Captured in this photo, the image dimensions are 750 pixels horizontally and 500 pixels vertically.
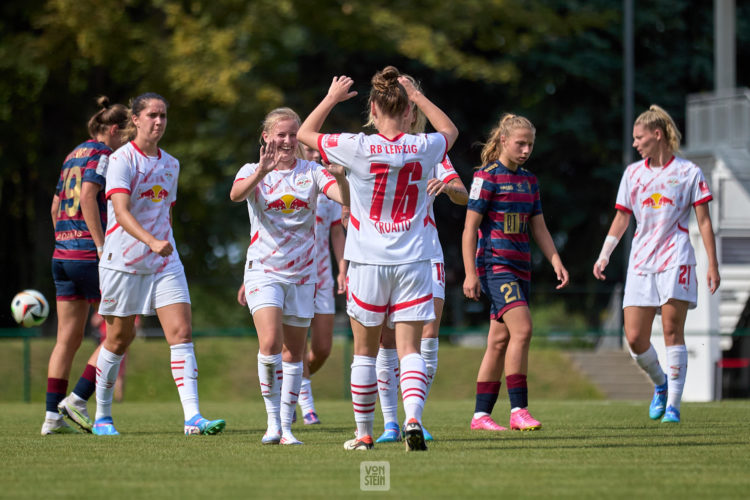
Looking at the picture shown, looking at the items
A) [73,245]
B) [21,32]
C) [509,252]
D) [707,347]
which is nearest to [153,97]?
[73,245]

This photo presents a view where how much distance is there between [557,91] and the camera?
94.7 feet

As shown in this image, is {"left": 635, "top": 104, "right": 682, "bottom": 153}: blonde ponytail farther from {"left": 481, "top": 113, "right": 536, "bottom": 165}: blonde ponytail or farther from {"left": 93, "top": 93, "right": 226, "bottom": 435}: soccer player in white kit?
{"left": 93, "top": 93, "right": 226, "bottom": 435}: soccer player in white kit

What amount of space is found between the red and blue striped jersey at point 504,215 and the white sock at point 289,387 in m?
1.79

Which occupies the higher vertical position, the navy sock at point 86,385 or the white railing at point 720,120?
the white railing at point 720,120

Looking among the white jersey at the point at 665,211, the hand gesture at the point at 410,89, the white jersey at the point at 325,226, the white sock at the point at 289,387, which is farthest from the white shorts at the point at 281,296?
the white jersey at the point at 665,211

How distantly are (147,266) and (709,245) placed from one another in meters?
4.24

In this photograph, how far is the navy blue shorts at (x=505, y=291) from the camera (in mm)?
8750

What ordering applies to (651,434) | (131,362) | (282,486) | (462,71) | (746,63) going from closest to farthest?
(282,486)
(651,434)
(131,362)
(462,71)
(746,63)

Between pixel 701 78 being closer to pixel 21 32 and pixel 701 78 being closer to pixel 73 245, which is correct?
pixel 21 32

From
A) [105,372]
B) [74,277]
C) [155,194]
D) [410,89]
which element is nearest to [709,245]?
[410,89]

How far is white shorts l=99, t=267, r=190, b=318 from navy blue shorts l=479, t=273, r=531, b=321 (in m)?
2.21

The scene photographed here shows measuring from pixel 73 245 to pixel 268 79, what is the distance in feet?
64.6

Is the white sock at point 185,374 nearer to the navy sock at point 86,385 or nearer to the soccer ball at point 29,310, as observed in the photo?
the navy sock at point 86,385

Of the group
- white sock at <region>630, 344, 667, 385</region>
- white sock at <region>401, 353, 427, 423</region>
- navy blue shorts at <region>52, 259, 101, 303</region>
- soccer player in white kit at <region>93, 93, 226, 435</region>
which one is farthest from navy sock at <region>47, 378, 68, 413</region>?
white sock at <region>630, 344, 667, 385</region>
